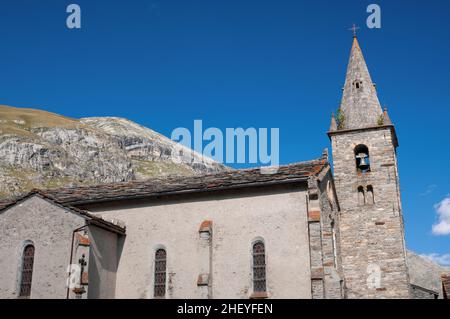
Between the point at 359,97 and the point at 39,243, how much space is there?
2334 centimetres

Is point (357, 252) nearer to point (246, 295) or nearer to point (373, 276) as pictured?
point (373, 276)

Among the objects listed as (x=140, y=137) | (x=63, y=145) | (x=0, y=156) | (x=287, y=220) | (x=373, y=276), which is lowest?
(x=373, y=276)

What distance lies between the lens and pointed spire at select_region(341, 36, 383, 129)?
34.0 metres

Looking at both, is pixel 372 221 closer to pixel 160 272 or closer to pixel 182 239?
pixel 182 239

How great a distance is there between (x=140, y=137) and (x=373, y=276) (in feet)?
512

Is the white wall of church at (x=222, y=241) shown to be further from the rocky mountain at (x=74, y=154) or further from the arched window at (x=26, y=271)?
the rocky mountain at (x=74, y=154)

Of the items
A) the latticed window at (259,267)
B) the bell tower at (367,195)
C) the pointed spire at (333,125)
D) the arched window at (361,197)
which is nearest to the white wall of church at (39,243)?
the latticed window at (259,267)

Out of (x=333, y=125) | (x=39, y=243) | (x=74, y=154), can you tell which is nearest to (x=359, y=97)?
(x=333, y=125)

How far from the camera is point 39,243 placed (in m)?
22.3

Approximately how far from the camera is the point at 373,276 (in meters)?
29.9

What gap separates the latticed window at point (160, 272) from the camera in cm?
2347

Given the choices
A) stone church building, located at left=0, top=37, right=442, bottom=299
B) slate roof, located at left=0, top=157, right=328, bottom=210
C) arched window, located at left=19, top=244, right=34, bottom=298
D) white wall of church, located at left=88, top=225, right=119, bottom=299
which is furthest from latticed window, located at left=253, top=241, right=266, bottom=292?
arched window, located at left=19, top=244, right=34, bottom=298
